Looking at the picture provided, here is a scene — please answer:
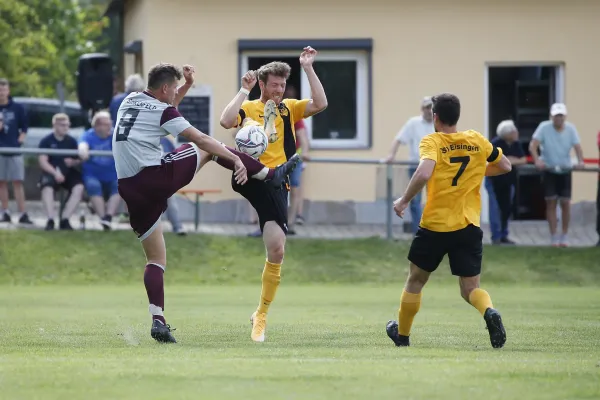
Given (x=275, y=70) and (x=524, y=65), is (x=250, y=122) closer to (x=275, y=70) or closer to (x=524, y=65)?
(x=275, y=70)

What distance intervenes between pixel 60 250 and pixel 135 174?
1001 cm

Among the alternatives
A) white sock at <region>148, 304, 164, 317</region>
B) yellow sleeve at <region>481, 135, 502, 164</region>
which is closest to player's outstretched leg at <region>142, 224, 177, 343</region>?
white sock at <region>148, 304, 164, 317</region>

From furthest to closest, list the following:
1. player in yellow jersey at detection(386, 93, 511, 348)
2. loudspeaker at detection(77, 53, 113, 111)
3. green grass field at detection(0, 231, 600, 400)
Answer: loudspeaker at detection(77, 53, 113, 111)
player in yellow jersey at detection(386, 93, 511, 348)
green grass field at detection(0, 231, 600, 400)

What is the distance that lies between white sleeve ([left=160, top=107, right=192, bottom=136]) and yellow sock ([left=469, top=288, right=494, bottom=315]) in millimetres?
2352

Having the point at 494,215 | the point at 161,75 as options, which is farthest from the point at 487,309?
the point at 494,215

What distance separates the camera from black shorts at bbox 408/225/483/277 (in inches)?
398

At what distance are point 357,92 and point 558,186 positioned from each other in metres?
4.93

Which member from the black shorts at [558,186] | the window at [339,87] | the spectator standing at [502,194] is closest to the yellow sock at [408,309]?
the spectator standing at [502,194]

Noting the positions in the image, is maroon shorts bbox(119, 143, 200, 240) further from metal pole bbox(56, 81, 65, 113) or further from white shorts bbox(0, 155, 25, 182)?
metal pole bbox(56, 81, 65, 113)

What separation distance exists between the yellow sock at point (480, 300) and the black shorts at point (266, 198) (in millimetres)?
1609

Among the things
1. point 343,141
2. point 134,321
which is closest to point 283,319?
point 134,321

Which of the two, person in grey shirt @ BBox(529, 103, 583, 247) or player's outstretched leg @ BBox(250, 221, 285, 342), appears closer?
player's outstretched leg @ BBox(250, 221, 285, 342)

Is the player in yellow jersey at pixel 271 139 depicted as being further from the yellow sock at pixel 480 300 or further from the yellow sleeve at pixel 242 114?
the yellow sock at pixel 480 300

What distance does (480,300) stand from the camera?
10.1 m
